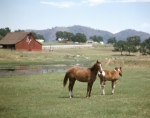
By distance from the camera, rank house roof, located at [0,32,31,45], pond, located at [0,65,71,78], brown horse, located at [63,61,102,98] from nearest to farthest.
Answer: brown horse, located at [63,61,102,98] < pond, located at [0,65,71,78] < house roof, located at [0,32,31,45]

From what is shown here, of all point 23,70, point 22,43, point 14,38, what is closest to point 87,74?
point 23,70

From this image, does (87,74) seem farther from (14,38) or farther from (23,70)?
(14,38)

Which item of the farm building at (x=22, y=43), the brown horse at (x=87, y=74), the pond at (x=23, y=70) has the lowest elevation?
the pond at (x=23, y=70)

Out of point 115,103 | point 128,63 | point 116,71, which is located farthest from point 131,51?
point 115,103

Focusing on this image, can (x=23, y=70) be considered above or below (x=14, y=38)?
below

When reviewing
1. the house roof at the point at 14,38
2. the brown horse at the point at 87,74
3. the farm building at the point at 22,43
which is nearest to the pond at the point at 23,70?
the brown horse at the point at 87,74

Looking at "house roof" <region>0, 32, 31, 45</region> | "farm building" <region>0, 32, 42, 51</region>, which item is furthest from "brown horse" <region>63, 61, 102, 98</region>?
"house roof" <region>0, 32, 31, 45</region>

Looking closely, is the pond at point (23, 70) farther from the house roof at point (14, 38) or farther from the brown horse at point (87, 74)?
the house roof at point (14, 38)

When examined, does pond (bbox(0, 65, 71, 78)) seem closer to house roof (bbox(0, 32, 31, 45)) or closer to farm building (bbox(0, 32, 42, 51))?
farm building (bbox(0, 32, 42, 51))

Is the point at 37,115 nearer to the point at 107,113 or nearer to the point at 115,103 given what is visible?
the point at 107,113

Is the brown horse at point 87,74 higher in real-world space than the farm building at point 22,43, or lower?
lower

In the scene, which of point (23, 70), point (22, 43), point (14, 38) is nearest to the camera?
point (23, 70)

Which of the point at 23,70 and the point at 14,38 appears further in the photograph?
the point at 14,38

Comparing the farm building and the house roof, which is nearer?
the farm building
